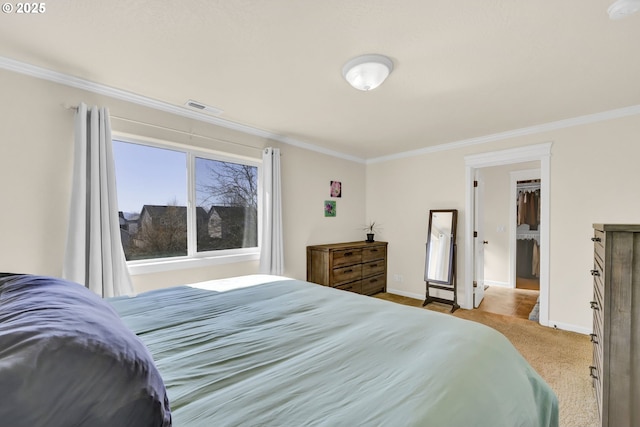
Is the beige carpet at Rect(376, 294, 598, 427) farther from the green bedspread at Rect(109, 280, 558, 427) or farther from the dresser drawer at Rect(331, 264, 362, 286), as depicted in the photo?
the dresser drawer at Rect(331, 264, 362, 286)

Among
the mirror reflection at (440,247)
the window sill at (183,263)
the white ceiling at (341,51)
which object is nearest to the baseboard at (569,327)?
the mirror reflection at (440,247)

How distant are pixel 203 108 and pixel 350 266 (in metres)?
2.72

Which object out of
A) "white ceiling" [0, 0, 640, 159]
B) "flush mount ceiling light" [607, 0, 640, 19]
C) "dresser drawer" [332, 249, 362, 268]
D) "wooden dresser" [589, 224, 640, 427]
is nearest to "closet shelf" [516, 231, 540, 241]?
"white ceiling" [0, 0, 640, 159]

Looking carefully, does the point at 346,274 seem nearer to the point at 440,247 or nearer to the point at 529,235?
the point at 440,247

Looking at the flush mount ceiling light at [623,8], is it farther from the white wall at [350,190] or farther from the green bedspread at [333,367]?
the white wall at [350,190]

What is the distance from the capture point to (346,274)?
3875 millimetres

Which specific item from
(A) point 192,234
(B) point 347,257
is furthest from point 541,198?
(A) point 192,234

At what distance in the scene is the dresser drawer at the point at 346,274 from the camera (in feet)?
12.1

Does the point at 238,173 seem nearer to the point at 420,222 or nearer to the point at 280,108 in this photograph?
the point at 280,108

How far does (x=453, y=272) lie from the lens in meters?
3.81

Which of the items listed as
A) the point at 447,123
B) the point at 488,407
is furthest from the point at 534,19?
the point at 488,407

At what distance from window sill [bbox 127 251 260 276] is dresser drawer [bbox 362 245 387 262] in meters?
1.70

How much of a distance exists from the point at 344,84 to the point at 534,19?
121 cm

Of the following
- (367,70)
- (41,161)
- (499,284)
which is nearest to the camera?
(367,70)
